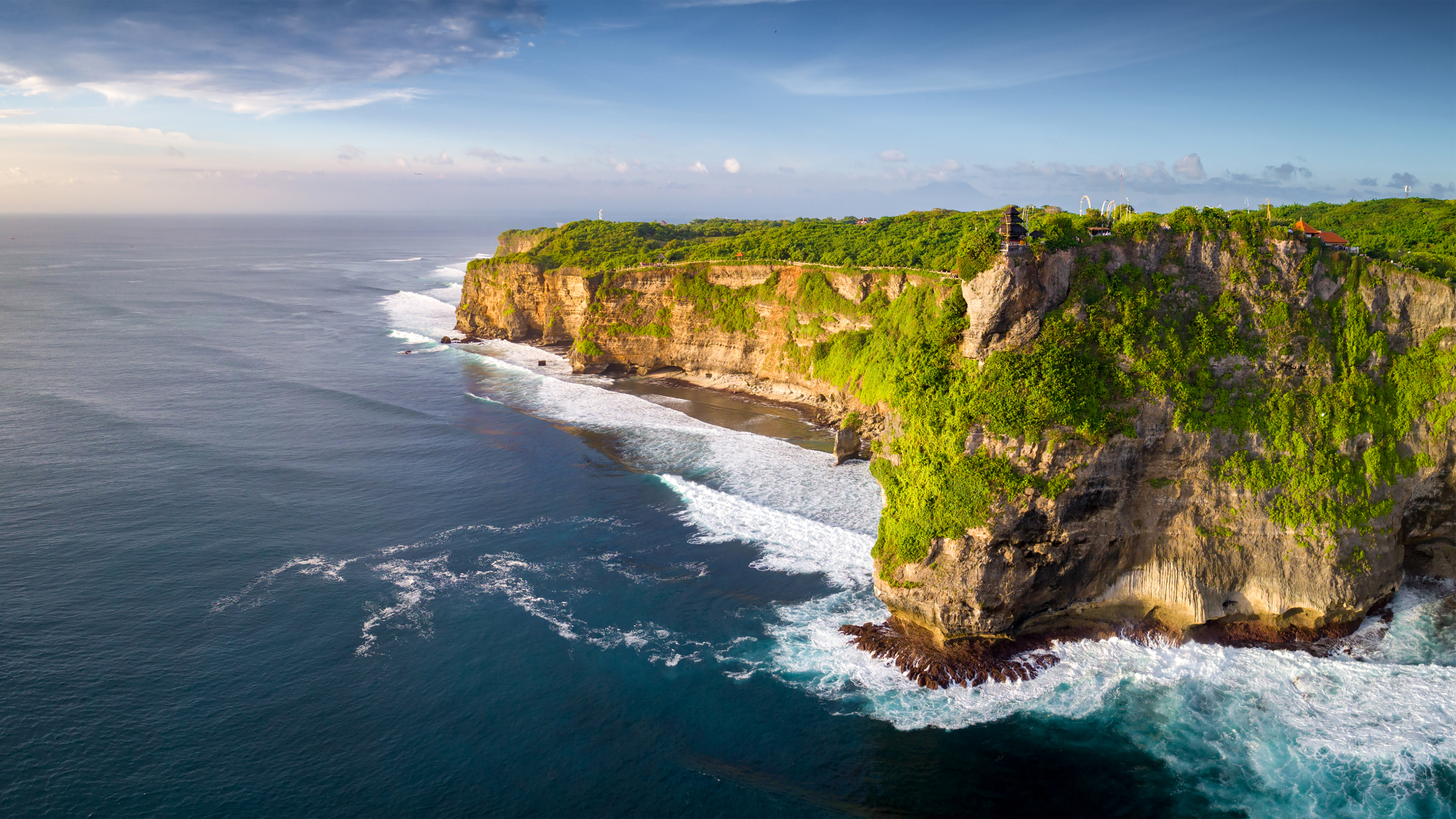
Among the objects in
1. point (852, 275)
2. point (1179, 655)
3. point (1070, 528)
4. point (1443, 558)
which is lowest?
point (1179, 655)

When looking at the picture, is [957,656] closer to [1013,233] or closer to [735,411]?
[1013,233]

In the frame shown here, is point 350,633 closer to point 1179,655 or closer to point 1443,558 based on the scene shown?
point 1179,655

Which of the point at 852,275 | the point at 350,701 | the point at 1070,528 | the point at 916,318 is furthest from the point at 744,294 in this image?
the point at 350,701

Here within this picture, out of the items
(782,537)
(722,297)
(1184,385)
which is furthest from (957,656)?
(722,297)

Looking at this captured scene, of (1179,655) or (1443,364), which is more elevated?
(1443,364)

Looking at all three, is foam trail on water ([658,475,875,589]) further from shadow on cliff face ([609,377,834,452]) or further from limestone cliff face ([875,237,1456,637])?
shadow on cliff face ([609,377,834,452])

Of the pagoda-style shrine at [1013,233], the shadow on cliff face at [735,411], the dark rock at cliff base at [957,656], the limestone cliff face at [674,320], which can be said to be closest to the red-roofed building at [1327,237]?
the pagoda-style shrine at [1013,233]

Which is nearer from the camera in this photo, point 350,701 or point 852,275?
point 350,701
